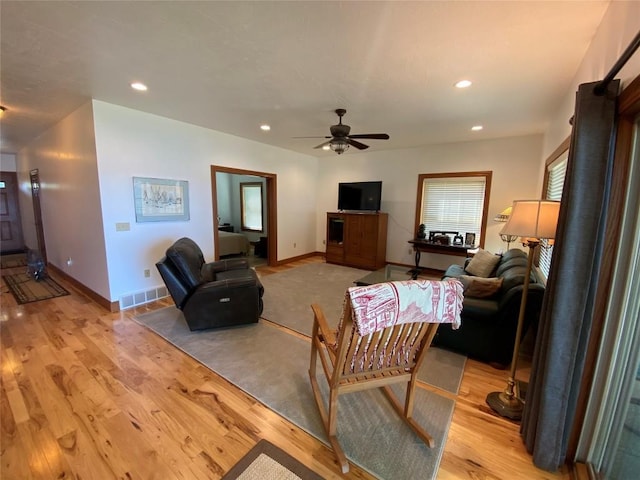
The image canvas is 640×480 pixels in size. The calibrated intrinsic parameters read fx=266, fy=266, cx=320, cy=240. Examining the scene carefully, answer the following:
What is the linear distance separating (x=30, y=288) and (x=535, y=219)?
6565 millimetres

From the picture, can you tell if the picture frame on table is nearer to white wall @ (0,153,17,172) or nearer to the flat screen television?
the flat screen television

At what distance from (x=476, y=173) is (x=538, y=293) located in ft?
11.2

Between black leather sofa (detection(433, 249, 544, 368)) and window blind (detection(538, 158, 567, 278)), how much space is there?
709 mm

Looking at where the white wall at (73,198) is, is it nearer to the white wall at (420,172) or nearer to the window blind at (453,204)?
the white wall at (420,172)

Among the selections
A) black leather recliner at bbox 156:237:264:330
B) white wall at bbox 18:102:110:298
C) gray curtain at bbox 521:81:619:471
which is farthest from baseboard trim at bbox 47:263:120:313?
gray curtain at bbox 521:81:619:471

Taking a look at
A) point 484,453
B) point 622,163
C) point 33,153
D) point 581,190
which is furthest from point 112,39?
point 33,153

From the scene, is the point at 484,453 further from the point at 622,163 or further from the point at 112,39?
the point at 112,39

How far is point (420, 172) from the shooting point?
18.2 ft

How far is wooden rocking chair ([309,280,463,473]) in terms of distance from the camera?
133 centimetres

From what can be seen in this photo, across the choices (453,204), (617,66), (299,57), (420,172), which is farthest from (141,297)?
(453,204)

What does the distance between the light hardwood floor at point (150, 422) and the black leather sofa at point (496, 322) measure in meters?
0.15

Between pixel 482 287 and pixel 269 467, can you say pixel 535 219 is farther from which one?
pixel 269 467

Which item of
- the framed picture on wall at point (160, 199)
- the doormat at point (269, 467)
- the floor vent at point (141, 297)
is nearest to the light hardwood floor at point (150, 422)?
the doormat at point (269, 467)

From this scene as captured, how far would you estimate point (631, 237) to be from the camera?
129 centimetres
